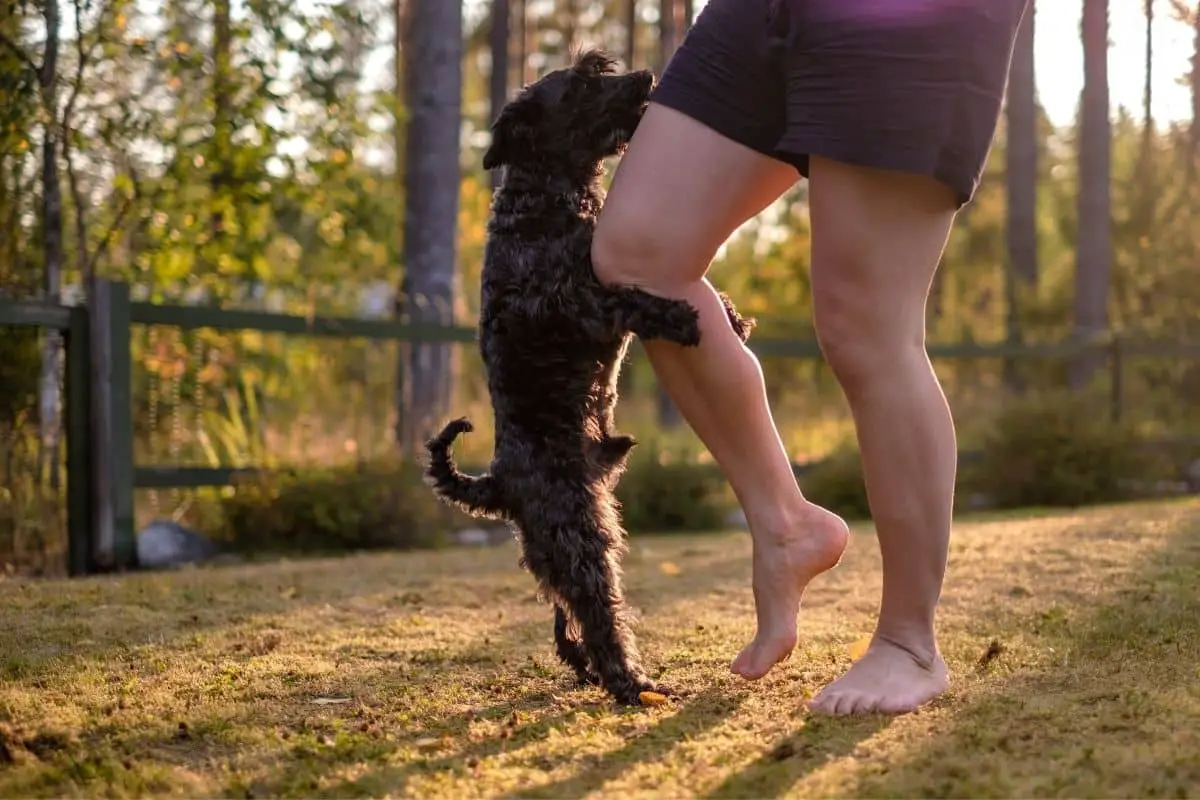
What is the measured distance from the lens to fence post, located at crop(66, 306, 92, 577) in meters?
5.73

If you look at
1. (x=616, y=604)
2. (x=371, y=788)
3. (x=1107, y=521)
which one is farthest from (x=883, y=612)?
(x=1107, y=521)

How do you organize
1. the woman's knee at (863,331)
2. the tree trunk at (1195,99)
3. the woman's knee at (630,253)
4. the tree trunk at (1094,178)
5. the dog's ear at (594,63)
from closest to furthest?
the woman's knee at (863,331)
the woman's knee at (630,253)
the dog's ear at (594,63)
the tree trunk at (1094,178)
the tree trunk at (1195,99)

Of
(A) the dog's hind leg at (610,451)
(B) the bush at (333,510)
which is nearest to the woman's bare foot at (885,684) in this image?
(A) the dog's hind leg at (610,451)

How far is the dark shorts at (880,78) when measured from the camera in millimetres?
2404

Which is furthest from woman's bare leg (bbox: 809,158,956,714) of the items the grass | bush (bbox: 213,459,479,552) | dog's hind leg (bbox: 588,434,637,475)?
bush (bbox: 213,459,479,552)

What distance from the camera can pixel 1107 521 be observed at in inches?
233

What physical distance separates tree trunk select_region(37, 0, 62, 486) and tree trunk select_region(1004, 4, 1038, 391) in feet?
37.5

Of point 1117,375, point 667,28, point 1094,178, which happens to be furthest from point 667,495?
point 667,28

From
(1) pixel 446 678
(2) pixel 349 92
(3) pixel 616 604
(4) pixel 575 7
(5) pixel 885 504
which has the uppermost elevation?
(4) pixel 575 7

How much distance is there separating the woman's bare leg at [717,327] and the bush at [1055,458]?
6.70m

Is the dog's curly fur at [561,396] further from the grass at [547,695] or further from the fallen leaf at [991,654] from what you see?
the fallen leaf at [991,654]

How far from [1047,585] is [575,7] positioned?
24.3 m

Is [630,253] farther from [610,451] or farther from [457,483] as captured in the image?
[457,483]

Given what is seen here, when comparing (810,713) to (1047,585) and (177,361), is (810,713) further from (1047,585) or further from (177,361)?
(177,361)
